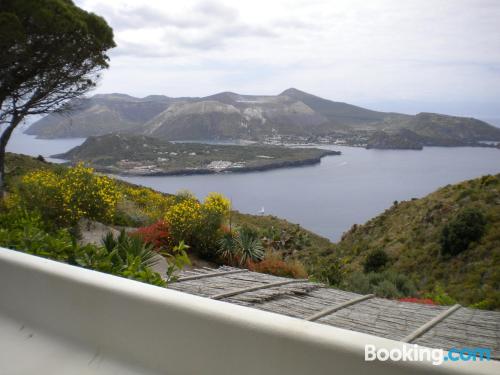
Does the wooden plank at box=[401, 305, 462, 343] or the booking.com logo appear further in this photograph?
the wooden plank at box=[401, 305, 462, 343]

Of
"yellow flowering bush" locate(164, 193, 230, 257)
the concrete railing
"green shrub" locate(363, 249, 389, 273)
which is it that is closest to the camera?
the concrete railing

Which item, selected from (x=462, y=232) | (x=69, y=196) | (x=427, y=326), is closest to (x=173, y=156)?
(x=462, y=232)

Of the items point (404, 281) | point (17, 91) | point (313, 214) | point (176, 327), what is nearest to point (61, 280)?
point (176, 327)

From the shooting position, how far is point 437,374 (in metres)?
1.13

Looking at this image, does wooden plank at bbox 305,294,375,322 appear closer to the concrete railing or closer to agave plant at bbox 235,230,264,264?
the concrete railing

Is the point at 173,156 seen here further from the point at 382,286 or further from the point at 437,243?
the point at 382,286

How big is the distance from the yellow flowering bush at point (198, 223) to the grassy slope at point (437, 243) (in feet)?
24.2

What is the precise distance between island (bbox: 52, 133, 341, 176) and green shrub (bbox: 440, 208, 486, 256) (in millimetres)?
20976

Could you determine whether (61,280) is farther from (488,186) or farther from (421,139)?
(421,139)

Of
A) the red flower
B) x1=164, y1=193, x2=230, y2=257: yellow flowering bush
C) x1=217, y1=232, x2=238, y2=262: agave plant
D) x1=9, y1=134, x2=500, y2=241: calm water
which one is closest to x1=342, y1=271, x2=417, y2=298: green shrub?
x1=217, y1=232, x2=238, y2=262: agave plant

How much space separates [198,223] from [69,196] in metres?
2.67

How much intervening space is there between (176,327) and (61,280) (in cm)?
63

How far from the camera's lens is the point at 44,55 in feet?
45.4

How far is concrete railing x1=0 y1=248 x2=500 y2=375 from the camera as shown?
129 cm
